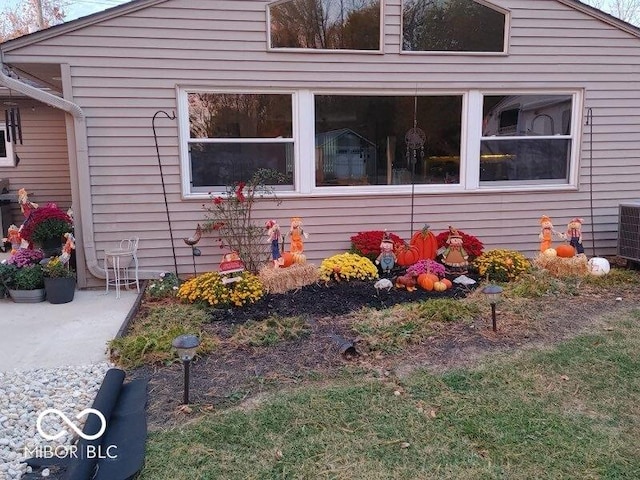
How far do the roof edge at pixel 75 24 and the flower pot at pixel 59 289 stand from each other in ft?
7.63

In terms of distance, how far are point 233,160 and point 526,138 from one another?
12.0 feet

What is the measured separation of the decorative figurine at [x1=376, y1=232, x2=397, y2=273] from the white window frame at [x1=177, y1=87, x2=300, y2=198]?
1.25 meters

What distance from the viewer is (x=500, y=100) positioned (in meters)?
6.22

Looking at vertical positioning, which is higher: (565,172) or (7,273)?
(565,172)

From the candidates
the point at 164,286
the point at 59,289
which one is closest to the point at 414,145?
the point at 164,286

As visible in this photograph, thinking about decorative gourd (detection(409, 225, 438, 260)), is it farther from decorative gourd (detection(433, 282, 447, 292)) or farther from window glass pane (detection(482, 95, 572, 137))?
window glass pane (detection(482, 95, 572, 137))

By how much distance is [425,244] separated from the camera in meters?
5.86

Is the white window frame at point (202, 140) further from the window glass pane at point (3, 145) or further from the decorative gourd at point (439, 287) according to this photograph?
the window glass pane at point (3, 145)

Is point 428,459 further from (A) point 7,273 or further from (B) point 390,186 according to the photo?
(A) point 7,273

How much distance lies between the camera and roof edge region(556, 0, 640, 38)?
603 cm

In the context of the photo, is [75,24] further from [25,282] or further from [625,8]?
[625,8]

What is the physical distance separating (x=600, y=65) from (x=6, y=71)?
676 centimetres

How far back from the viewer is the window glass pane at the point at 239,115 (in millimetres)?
5629

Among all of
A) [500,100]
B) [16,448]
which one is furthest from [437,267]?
[16,448]
